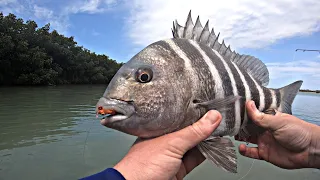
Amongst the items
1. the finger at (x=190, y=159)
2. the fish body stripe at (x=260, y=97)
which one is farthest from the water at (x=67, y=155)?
the fish body stripe at (x=260, y=97)

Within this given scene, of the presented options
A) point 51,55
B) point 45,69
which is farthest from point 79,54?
point 45,69

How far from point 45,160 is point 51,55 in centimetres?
2796

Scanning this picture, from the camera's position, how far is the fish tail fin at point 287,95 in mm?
2002

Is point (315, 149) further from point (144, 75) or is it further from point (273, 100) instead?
point (144, 75)

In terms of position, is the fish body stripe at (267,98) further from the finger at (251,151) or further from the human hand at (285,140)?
the finger at (251,151)

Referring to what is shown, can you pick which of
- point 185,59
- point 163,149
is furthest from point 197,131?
point 185,59

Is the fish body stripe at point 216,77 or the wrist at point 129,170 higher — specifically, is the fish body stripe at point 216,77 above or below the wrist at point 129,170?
above

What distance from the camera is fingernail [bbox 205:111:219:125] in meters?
1.45

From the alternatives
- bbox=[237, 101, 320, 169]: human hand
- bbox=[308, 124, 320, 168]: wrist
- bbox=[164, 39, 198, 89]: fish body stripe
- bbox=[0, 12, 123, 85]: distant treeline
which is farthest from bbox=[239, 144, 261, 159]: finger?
bbox=[0, 12, 123, 85]: distant treeline

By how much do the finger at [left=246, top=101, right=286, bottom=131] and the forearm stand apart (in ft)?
1.18

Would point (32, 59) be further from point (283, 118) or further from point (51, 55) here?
point (283, 118)

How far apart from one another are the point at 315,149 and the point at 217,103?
46.1 inches

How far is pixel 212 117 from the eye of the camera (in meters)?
1.46

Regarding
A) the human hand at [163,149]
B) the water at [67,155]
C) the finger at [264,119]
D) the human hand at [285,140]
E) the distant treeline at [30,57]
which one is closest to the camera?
the human hand at [163,149]
